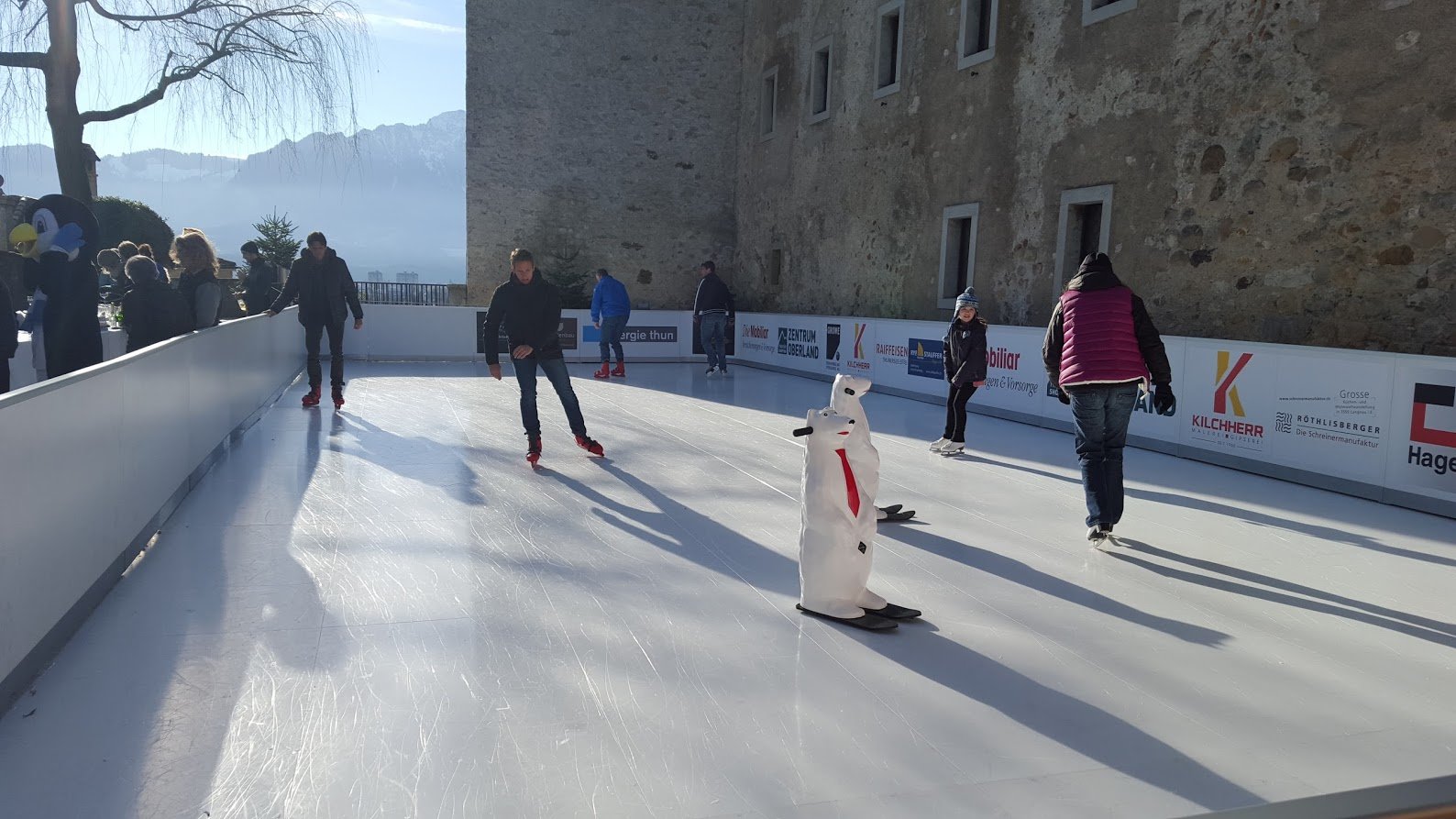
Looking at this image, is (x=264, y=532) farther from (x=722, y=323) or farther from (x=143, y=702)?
(x=722, y=323)

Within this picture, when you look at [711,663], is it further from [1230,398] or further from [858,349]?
[858,349]

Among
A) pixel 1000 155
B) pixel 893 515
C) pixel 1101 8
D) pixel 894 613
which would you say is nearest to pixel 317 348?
pixel 893 515

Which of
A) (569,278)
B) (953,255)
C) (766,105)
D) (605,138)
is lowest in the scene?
(569,278)

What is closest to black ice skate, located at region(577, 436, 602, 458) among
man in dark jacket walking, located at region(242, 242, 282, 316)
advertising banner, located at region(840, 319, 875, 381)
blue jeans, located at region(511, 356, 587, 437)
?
blue jeans, located at region(511, 356, 587, 437)

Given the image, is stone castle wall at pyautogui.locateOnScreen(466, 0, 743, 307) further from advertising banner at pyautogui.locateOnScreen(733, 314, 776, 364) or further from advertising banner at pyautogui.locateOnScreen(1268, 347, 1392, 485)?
advertising banner at pyautogui.locateOnScreen(1268, 347, 1392, 485)

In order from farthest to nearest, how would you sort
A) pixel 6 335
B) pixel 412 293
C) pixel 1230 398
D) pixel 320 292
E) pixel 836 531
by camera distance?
pixel 412 293
pixel 320 292
pixel 1230 398
pixel 6 335
pixel 836 531

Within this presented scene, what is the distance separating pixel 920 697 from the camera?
129 inches

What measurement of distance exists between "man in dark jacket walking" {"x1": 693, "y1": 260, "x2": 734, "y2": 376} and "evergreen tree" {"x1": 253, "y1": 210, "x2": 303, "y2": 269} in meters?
8.74

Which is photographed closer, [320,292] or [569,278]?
[320,292]

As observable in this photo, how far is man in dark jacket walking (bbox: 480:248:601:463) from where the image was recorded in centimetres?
729

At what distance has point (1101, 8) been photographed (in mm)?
11922

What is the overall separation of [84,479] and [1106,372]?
4.96 metres

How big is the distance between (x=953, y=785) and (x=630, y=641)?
1.46 metres

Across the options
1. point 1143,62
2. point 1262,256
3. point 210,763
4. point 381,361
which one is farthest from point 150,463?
point 381,361
